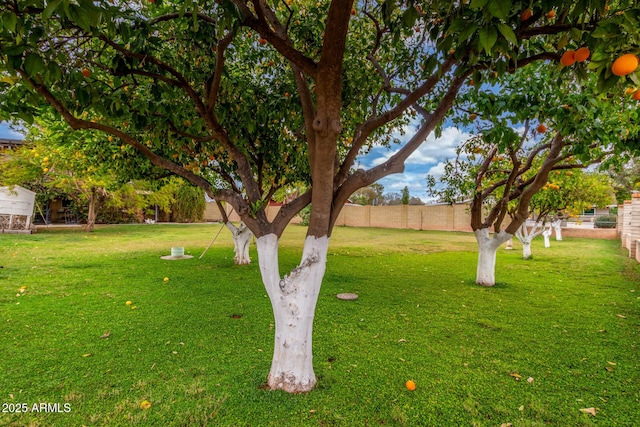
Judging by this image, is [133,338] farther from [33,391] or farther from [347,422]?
[347,422]

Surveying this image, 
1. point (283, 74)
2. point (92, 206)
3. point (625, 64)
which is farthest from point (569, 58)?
point (92, 206)

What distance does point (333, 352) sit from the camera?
3416 mm

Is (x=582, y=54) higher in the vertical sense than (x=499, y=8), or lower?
higher

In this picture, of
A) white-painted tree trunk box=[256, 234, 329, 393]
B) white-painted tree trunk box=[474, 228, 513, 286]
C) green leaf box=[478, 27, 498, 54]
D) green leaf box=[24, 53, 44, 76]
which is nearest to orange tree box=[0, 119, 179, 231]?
green leaf box=[24, 53, 44, 76]

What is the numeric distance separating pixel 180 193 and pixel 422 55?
25609 millimetres

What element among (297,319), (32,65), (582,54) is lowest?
(297,319)

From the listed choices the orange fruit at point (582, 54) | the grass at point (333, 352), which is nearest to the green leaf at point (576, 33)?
the orange fruit at point (582, 54)

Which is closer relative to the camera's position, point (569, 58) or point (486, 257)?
point (569, 58)

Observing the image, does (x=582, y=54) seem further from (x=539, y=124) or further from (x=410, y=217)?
(x=410, y=217)

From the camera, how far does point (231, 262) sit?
8.94 metres

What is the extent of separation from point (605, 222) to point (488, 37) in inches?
1165

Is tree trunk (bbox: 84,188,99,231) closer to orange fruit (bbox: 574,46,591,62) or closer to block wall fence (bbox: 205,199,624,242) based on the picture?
block wall fence (bbox: 205,199,624,242)

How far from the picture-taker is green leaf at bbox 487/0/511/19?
44.8 inches

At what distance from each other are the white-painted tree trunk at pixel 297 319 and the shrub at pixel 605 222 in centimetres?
2869
